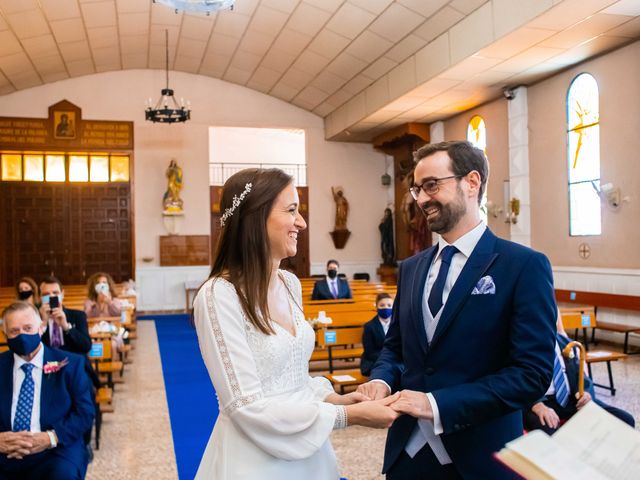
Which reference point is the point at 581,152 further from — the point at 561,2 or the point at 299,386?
the point at 299,386

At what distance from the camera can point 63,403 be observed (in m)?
3.28

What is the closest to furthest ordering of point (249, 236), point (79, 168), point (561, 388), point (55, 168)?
point (249, 236), point (561, 388), point (55, 168), point (79, 168)

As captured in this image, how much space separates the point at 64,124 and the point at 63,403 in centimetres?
1256

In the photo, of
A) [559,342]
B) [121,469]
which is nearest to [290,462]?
[559,342]

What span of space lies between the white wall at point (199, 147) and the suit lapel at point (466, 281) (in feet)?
45.3

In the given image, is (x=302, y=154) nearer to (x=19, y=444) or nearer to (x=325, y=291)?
(x=325, y=291)

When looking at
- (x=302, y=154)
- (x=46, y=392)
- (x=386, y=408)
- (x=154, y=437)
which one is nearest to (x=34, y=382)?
(x=46, y=392)

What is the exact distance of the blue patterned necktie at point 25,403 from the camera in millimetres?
3148

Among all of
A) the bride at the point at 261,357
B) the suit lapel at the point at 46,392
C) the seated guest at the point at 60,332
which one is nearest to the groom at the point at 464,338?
the bride at the point at 261,357

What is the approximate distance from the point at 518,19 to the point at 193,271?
33.1 ft

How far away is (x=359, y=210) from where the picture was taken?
1628cm

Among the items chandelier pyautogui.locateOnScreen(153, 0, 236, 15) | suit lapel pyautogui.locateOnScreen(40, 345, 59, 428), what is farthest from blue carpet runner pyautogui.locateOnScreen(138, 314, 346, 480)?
chandelier pyautogui.locateOnScreen(153, 0, 236, 15)

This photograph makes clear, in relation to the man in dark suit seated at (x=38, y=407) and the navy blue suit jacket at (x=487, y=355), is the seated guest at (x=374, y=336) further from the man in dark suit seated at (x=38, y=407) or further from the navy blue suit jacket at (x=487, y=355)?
the navy blue suit jacket at (x=487, y=355)

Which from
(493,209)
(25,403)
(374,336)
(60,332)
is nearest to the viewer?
(25,403)
